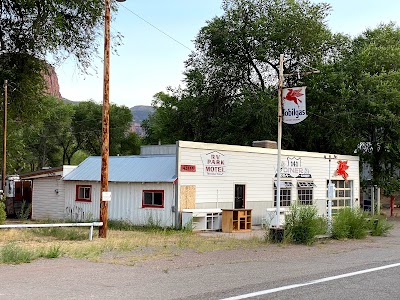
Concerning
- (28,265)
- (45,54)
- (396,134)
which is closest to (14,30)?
(45,54)

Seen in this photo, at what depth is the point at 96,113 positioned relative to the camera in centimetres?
6725

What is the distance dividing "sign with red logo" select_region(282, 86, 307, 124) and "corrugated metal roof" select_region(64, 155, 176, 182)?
5852mm

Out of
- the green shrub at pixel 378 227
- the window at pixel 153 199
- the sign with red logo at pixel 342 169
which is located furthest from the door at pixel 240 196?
the sign with red logo at pixel 342 169

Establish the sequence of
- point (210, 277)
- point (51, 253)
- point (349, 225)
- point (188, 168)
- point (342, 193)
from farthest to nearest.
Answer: point (342, 193)
point (188, 168)
point (349, 225)
point (51, 253)
point (210, 277)

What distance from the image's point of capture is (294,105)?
62.8 feet

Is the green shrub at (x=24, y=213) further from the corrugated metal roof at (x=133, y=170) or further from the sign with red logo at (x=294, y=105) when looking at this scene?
the sign with red logo at (x=294, y=105)

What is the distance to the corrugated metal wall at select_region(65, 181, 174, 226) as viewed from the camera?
76.4 feet

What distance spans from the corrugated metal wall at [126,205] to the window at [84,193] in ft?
0.53

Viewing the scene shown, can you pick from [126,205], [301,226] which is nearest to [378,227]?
[301,226]

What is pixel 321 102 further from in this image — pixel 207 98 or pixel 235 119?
pixel 207 98

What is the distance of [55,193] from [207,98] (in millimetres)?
17054

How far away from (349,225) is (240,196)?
266 inches

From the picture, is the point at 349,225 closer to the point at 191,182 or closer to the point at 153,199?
the point at 191,182

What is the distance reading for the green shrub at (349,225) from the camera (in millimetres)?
19703
